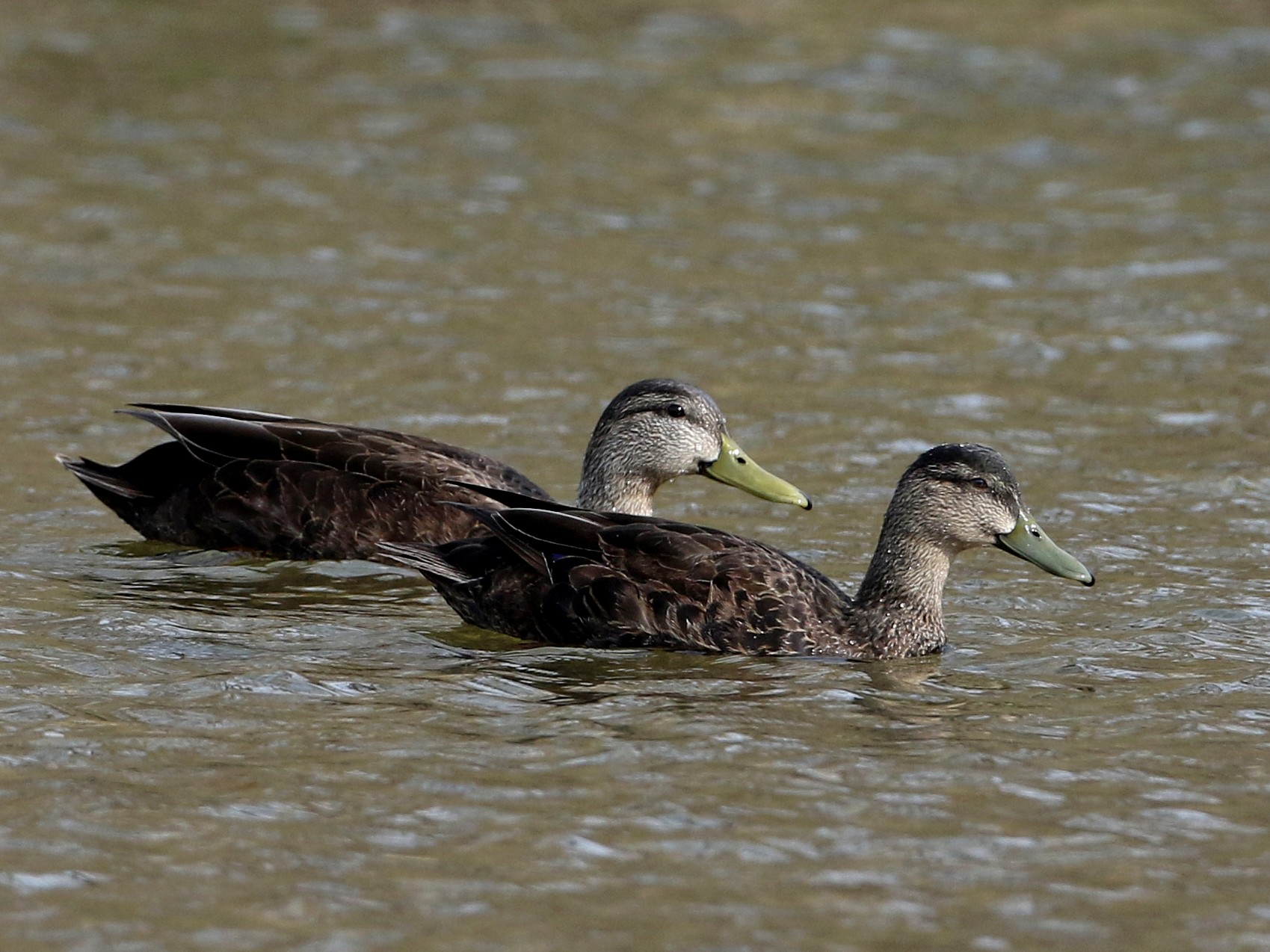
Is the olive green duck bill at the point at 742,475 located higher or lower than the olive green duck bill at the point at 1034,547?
higher

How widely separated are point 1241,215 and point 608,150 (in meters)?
5.21

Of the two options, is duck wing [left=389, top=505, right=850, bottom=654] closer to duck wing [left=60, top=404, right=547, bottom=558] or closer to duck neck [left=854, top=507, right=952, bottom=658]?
duck neck [left=854, top=507, right=952, bottom=658]

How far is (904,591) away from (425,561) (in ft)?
6.36

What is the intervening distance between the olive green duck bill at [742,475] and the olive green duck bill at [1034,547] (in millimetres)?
1212

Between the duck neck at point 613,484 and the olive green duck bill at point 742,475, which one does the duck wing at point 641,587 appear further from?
the duck neck at point 613,484

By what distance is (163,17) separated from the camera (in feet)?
72.5

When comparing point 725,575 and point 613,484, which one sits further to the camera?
point 613,484

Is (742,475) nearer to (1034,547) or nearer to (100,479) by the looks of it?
(1034,547)

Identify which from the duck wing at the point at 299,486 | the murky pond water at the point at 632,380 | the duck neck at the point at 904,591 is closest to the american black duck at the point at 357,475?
the duck wing at the point at 299,486

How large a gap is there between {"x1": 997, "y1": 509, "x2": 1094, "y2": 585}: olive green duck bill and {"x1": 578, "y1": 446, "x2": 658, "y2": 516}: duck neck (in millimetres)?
1904

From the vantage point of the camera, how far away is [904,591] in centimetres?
875

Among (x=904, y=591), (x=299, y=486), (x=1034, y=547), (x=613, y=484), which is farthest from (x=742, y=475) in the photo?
(x=299, y=486)

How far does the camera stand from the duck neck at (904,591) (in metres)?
8.67

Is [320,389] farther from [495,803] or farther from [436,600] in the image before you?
[495,803]
